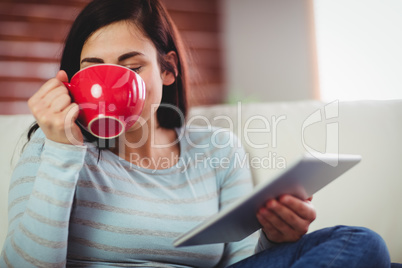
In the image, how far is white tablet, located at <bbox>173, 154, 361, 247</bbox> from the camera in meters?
0.58

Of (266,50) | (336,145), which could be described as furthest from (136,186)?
(266,50)

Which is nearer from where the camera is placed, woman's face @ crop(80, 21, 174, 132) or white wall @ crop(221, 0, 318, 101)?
woman's face @ crop(80, 21, 174, 132)

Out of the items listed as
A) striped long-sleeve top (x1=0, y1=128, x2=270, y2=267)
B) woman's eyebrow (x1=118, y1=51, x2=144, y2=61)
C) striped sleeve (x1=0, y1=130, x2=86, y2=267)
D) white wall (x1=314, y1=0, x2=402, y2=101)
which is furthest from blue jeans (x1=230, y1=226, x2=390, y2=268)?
white wall (x1=314, y1=0, x2=402, y2=101)

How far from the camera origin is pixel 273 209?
706 mm

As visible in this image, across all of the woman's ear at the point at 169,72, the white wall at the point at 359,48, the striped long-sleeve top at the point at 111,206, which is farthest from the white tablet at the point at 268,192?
the white wall at the point at 359,48

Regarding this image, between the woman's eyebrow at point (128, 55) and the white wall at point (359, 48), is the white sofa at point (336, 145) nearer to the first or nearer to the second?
the woman's eyebrow at point (128, 55)

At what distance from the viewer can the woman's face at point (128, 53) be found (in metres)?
0.89

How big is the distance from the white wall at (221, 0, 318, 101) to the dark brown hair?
8.44 ft

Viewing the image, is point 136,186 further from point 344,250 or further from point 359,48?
point 359,48

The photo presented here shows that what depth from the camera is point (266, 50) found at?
3932 mm

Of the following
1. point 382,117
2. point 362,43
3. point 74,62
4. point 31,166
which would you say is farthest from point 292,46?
point 31,166

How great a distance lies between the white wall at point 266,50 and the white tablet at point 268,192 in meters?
3.10
